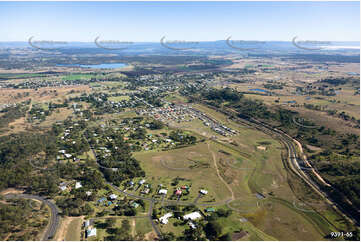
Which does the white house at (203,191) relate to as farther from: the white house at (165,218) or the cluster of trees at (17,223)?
the cluster of trees at (17,223)

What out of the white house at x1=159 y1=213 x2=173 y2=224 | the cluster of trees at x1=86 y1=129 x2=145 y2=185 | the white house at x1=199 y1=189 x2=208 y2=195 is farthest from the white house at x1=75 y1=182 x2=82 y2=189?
the white house at x1=199 y1=189 x2=208 y2=195

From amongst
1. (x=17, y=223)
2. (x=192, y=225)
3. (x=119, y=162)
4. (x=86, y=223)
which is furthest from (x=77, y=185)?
(x=192, y=225)

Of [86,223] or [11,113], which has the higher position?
[11,113]

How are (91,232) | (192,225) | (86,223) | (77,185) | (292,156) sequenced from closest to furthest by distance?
(91,232) < (192,225) < (86,223) < (77,185) < (292,156)

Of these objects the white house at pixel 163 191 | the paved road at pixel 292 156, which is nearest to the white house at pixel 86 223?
the white house at pixel 163 191

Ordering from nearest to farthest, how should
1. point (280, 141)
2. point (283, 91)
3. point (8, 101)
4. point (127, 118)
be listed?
point (280, 141)
point (127, 118)
point (8, 101)
point (283, 91)

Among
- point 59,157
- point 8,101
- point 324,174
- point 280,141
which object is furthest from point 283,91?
point 8,101

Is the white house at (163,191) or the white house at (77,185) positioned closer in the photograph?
the white house at (163,191)

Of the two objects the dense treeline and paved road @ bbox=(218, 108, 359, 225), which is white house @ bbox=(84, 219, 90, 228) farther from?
paved road @ bbox=(218, 108, 359, 225)

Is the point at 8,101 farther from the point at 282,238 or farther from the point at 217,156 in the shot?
the point at 282,238

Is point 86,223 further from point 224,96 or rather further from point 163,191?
point 224,96

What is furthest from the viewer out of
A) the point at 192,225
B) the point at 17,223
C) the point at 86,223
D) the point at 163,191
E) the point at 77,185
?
the point at 77,185
